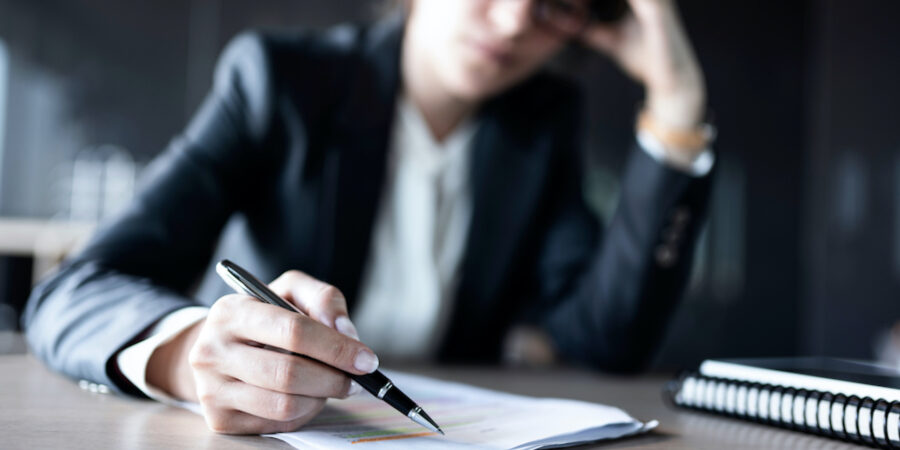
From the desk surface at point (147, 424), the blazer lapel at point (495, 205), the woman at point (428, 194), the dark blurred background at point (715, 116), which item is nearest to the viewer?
the desk surface at point (147, 424)

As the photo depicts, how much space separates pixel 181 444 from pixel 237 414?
0.04 m

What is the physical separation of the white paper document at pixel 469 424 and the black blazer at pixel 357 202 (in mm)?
397

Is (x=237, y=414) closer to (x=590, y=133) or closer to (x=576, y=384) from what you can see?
(x=576, y=384)

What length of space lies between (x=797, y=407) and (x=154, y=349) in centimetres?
50

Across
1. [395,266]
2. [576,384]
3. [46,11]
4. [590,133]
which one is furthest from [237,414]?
[46,11]

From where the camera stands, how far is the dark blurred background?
3.35 metres

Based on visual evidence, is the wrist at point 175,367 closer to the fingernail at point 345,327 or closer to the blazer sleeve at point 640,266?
the fingernail at point 345,327

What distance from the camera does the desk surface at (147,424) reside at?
47 cm

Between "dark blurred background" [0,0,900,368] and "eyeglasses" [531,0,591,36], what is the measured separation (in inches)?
87.6

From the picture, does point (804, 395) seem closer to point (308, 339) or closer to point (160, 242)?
point (308, 339)

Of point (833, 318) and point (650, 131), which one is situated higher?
point (650, 131)

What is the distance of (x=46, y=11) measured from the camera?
348cm

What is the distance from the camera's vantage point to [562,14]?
1085 mm

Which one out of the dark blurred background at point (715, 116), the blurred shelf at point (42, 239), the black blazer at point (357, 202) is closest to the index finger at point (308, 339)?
the black blazer at point (357, 202)
